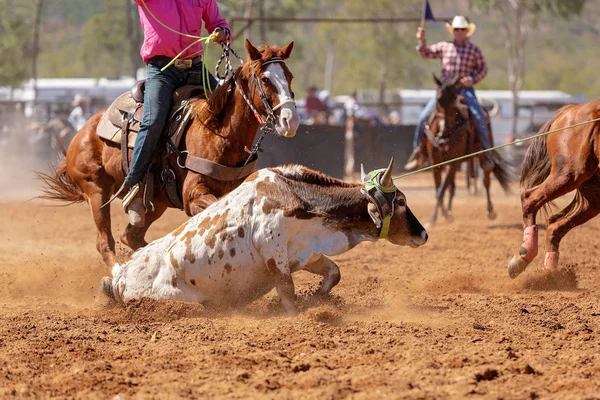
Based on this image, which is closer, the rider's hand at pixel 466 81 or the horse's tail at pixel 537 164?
the horse's tail at pixel 537 164

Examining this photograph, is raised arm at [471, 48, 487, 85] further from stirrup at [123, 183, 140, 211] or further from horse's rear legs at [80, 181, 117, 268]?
stirrup at [123, 183, 140, 211]

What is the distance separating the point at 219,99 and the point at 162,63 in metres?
0.72

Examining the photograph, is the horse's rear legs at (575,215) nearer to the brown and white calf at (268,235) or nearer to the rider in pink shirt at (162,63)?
the brown and white calf at (268,235)

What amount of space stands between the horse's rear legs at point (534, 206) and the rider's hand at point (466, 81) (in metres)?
5.41

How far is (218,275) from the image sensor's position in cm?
650

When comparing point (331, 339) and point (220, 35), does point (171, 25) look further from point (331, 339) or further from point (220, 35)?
point (331, 339)

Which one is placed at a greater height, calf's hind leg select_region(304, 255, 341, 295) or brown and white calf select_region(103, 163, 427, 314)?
brown and white calf select_region(103, 163, 427, 314)

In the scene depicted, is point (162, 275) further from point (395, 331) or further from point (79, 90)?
point (79, 90)

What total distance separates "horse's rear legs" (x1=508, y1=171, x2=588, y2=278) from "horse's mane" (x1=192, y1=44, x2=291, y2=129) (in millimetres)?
2742

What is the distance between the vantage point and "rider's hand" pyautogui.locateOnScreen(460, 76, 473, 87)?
13618 millimetres

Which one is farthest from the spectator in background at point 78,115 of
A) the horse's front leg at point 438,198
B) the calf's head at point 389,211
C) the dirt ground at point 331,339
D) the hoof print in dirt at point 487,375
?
the hoof print in dirt at point 487,375

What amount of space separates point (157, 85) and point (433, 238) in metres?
5.50

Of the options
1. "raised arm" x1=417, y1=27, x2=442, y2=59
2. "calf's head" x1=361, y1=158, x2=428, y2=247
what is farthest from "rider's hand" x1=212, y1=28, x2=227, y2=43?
"raised arm" x1=417, y1=27, x2=442, y2=59

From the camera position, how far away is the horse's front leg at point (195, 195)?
7121 millimetres
